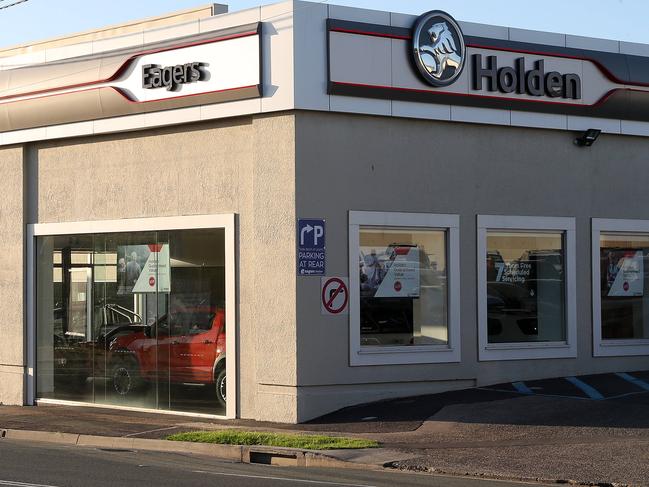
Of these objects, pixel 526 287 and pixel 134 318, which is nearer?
pixel 526 287

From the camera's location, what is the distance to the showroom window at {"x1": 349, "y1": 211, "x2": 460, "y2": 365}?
666 inches

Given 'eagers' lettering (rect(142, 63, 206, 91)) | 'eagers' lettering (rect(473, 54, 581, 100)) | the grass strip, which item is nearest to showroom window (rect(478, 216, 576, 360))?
'eagers' lettering (rect(473, 54, 581, 100))

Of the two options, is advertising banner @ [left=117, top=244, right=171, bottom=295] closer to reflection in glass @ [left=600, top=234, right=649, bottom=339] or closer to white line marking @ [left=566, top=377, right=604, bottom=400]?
white line marking @ [left=566, top=377, right=604, bottom=400]

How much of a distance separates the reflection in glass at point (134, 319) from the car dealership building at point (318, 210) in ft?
0.13

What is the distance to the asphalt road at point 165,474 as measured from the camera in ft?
36.7

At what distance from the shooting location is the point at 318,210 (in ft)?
54.4

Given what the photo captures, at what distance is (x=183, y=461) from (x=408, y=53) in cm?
755

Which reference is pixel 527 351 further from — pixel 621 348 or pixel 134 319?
pixel 134 319

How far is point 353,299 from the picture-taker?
16812 mm

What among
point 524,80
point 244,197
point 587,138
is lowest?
point 244,197

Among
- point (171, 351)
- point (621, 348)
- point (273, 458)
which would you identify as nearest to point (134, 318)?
point (171, 351)

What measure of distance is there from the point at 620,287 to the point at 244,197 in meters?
7.16

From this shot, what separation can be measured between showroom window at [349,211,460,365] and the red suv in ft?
7.87

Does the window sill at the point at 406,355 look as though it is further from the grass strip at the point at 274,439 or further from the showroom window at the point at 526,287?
the grass strip at the point at 274,439
